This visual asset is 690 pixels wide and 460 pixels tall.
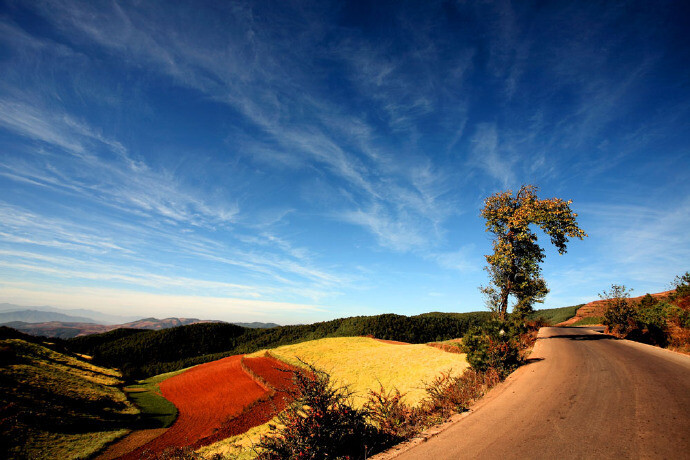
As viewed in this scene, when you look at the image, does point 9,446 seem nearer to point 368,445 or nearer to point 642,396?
point 368,445

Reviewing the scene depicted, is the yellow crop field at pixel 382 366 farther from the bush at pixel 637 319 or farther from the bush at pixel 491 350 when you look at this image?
the bush at pixel 637 319

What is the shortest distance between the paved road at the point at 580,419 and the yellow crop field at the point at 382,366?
4701mm

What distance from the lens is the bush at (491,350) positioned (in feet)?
38.4

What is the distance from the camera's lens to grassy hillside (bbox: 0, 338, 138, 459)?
11266 mm

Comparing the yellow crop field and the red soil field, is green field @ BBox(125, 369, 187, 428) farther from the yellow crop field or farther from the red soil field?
the yellow crop field

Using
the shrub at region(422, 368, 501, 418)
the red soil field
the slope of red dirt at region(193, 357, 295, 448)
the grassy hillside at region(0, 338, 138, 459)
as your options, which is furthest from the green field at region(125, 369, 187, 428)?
the shrub at region(422, 368, 501, 418)

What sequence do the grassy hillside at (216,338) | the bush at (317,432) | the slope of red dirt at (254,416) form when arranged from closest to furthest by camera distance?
the bush at (317,432), the slope of red dirt at (254,416), the grassy hillside at (216,338)

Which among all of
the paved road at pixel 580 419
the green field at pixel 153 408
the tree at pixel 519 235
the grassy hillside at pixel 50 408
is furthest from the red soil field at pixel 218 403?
the tree at pixel 519 235

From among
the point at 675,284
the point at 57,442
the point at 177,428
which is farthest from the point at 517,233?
the point at 57,442

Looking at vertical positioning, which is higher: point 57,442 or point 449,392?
point 449,392

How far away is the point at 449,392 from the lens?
9.15 m

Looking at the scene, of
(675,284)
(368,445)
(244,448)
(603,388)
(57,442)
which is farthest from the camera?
(675,284)

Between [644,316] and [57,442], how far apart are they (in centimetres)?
3610

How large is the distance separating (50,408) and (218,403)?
937cm
